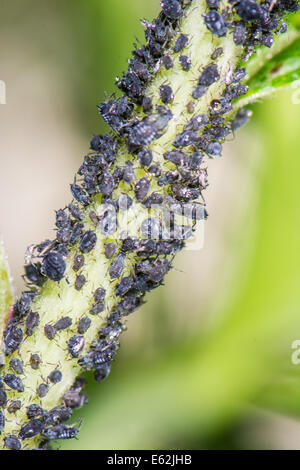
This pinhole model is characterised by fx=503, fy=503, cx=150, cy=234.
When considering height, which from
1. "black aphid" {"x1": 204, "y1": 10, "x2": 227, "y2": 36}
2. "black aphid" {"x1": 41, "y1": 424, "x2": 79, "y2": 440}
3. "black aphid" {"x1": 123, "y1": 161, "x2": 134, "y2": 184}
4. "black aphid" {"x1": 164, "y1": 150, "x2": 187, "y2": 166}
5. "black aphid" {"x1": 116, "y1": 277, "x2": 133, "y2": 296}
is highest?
"black aphid" {"x1": 204, "y1": 10, "x2": 227, "y2": 36}

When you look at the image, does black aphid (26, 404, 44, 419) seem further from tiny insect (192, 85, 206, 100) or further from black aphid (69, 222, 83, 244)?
tiny insect (192, 85, 206, 100)

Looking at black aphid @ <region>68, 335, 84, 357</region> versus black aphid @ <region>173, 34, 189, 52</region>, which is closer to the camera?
black aphid @ <region>173, 34, 189, 52</region>

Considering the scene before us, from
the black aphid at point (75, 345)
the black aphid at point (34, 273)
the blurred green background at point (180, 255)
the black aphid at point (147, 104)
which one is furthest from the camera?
the blurred green background at point (180, 255)

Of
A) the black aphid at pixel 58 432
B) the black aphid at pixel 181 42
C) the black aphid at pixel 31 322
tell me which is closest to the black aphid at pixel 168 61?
the black aphid at pixel 181 42

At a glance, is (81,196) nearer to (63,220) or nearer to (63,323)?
(63,220)

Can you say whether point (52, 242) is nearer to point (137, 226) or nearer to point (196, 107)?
point (137, 226)

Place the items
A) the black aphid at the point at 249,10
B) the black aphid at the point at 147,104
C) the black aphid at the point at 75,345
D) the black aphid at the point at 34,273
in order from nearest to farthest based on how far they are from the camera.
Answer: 1. the black aphid at the point at 249,10
2. the black aphid at the point at 147,104
3. the black aphid at the point at 75,345
4. the black aphid at the point at 34,273

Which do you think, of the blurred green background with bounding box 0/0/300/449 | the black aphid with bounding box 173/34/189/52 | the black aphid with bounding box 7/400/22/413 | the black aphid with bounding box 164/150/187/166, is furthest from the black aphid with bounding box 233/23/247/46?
the blurred green background with bounding box 0/0/300/449

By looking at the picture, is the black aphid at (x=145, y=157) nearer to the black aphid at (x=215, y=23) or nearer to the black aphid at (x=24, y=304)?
the black aphid at (x=215, y=23)
